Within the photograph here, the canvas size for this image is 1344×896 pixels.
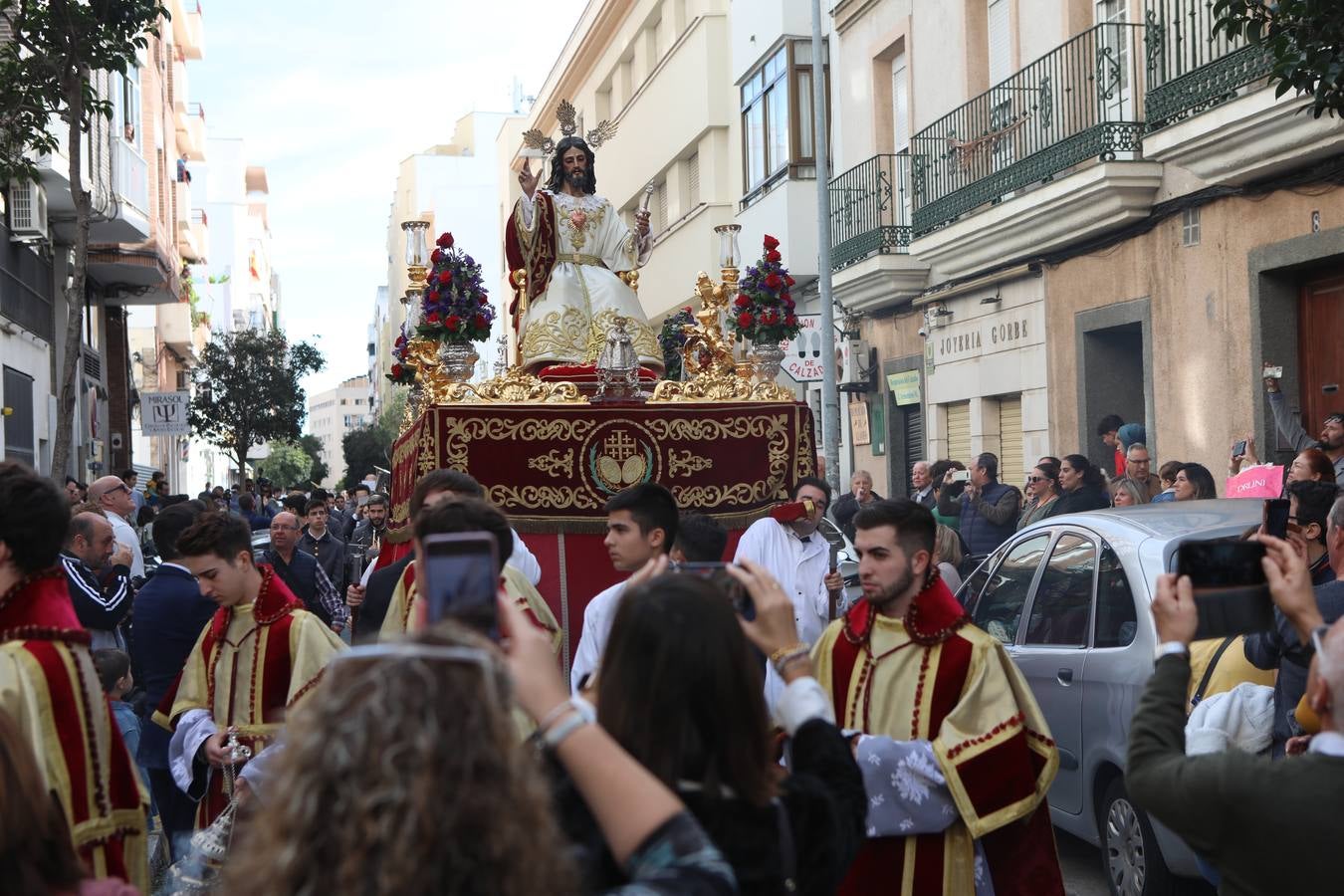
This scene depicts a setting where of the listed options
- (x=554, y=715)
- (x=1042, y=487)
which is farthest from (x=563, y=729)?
(x=1042, y=487)

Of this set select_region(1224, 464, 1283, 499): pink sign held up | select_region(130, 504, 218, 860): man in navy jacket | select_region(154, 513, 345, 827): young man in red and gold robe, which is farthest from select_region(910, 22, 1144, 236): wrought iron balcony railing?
select_region(154, 513, 345, 827): young man in red and gold robe

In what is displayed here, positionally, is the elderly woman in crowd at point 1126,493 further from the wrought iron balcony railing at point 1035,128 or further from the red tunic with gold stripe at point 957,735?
the red tunic with gold stripe at point 957,735

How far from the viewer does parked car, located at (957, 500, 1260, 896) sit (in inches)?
227

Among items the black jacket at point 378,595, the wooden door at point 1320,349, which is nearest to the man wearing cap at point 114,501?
the black jacket at point 378,595

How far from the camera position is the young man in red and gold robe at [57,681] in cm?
332

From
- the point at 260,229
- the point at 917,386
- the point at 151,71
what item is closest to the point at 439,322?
the point at 917,386

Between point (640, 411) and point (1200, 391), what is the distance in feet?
22.6

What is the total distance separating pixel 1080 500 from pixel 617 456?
11.9ft

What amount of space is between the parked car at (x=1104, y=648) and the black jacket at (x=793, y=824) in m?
3.25

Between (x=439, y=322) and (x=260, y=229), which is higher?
(x=260, y=229)

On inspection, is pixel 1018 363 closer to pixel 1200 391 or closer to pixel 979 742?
pixel 1200 391

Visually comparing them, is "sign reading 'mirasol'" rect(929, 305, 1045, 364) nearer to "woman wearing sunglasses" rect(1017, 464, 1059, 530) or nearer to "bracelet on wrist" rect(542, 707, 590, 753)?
"woman wearing sunglasses" rect(1017, 464, 1059, 530)

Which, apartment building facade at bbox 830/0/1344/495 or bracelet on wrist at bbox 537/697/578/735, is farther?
apartment building facade at bbox 830/0/1344/495

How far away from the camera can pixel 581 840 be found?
225 centimetres
